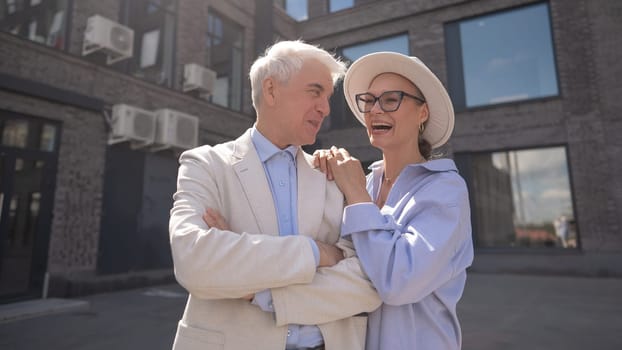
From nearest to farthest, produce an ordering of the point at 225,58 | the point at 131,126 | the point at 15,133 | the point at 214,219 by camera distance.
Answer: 1. the point at 214,219
2. the point at 15,133
3. the point at 131,126
4. the point at 225,58

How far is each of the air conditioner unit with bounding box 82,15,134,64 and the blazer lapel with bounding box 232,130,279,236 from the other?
746cm

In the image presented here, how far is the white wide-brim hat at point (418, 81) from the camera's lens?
6.05 feet

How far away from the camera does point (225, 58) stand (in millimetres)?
11383

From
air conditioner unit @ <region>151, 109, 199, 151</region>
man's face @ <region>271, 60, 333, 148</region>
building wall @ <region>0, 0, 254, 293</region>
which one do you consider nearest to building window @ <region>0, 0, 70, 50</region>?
building wall @ <region>0, 0, 254, 293</region>

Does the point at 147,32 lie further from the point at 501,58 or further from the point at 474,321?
the point at 501,58

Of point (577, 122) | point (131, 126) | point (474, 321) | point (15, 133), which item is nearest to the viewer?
point (474, 321)

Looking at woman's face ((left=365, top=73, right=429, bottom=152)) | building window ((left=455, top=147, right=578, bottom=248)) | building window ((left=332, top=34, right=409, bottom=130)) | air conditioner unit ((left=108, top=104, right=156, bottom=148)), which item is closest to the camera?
woman's face ((left=365, top=73, right=429, bottom=152))

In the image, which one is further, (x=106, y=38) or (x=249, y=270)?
(x=106, y=38)

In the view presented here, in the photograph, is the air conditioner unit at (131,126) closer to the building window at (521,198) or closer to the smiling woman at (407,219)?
the smiling woman at (407,219)

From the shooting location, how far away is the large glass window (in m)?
8.87

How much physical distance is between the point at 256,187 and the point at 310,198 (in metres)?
0.22

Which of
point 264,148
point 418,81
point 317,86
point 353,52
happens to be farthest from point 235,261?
point 353,52

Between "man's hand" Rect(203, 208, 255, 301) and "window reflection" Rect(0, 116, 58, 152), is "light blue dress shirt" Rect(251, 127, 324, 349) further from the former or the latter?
"window reflection" Rect(0, 116, 58, 152)

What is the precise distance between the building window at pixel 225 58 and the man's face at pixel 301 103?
9331mm
